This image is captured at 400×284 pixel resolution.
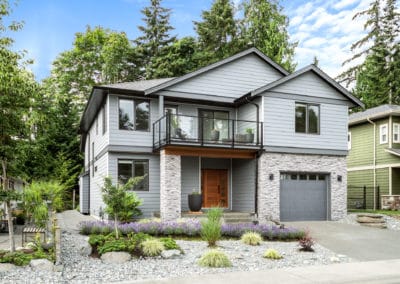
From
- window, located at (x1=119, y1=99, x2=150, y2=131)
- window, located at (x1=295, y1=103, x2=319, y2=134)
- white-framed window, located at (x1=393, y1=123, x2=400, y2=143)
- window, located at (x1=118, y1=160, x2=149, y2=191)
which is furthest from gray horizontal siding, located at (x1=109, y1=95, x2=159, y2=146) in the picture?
white-framed window, located at (x1=393, y1=123, x2=400, y2=143)

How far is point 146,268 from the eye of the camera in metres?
8.62

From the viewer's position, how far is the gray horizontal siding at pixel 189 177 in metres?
17.9

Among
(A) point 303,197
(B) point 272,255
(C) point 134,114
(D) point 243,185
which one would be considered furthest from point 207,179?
(B) point 272,255

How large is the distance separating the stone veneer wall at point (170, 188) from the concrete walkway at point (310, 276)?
25.1 feet

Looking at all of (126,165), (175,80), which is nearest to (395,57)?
(175,80)

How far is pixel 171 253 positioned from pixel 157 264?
0.77 meters

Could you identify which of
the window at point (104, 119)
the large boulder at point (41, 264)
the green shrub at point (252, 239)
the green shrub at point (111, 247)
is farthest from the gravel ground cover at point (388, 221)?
the large boulder at point (41, 264)

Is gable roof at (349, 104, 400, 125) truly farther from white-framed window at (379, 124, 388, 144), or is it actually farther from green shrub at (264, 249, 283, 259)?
green shrub at (264, 249, 283, 259)

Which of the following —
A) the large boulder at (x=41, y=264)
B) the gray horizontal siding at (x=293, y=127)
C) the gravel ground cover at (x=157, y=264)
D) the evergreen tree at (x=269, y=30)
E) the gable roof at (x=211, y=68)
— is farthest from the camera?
the evergreen tree at (x=269, y=30)

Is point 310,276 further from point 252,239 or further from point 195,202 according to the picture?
point 195,202

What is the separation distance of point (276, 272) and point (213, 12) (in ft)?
103

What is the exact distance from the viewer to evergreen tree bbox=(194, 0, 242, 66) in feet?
116

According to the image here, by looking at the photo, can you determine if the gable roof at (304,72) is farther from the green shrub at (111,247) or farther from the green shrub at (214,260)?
the green shrub at (111,247)

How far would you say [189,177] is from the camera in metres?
18.1
